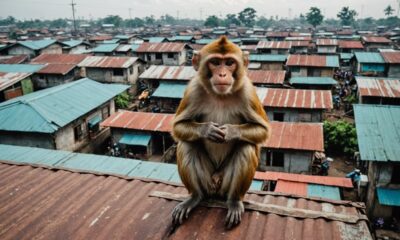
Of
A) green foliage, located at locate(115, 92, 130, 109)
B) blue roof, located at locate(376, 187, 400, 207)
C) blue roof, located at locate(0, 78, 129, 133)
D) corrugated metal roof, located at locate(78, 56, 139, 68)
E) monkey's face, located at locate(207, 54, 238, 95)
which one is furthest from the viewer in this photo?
corrugated metal roof, located at locate(78, 56, 139, 68)

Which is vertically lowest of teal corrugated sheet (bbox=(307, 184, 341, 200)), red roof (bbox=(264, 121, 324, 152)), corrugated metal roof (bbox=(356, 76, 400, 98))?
teal corrugated sheet (bbox=(307, 184, 341, 200))

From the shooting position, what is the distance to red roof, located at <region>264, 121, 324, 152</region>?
598 inches

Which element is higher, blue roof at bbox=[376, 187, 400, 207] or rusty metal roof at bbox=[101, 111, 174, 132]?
rusty metal roof at bbox=[101, 111, 174, 132]

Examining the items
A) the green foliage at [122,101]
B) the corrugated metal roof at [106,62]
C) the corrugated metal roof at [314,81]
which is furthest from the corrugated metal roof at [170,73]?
the corrugated metal roof at [314,81]

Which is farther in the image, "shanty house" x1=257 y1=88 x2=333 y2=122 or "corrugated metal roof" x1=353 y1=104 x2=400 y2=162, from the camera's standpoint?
"shanty house" x1=257 y1=88 x2=333 y2=122

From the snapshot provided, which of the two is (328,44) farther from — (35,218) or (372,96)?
(35,218)

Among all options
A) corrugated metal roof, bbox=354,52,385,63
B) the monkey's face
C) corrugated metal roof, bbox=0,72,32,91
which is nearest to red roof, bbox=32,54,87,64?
corrugated metal roof, bbox=0,72,32,91

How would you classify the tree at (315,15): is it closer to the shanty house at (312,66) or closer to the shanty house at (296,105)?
the shanty house at (312,66)

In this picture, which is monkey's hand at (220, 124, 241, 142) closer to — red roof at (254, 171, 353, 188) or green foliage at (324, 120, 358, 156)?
red roof at (254, 171, 353, 188)

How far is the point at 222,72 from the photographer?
4.00 meters

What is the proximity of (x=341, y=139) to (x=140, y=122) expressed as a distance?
1273 cm

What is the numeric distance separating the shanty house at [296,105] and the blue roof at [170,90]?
7.38 meters

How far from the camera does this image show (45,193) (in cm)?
524

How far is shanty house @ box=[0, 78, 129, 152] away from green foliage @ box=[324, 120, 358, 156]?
15.1m
